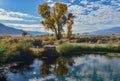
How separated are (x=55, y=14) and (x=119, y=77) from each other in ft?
150

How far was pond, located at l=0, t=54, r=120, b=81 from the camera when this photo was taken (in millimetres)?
37466

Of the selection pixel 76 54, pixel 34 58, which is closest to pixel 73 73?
pixel 34 58

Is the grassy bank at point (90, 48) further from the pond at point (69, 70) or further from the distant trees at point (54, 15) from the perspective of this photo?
the distant trees at point (54, 15)

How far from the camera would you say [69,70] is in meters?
42.8

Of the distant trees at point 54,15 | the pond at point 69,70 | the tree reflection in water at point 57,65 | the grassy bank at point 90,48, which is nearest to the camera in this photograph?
the pond at point 69,70

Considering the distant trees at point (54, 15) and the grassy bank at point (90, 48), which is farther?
the distant trees at point (54, 15)

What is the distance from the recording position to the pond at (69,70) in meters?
37.5

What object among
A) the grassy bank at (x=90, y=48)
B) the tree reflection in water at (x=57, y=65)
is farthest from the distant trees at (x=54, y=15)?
the tree reflection in water at (x=57, y=65)

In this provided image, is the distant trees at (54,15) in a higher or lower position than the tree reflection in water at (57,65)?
higher

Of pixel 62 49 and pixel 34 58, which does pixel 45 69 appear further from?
pixel 62 49

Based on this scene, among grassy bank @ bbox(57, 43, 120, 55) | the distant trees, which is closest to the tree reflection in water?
grassy bank @ bbox(57, 43, 120, 55)

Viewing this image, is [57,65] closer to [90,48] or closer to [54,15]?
[90,48]

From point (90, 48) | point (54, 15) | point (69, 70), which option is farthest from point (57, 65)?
point (54, 15)

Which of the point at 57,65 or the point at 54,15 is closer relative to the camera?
the point at 57,65
